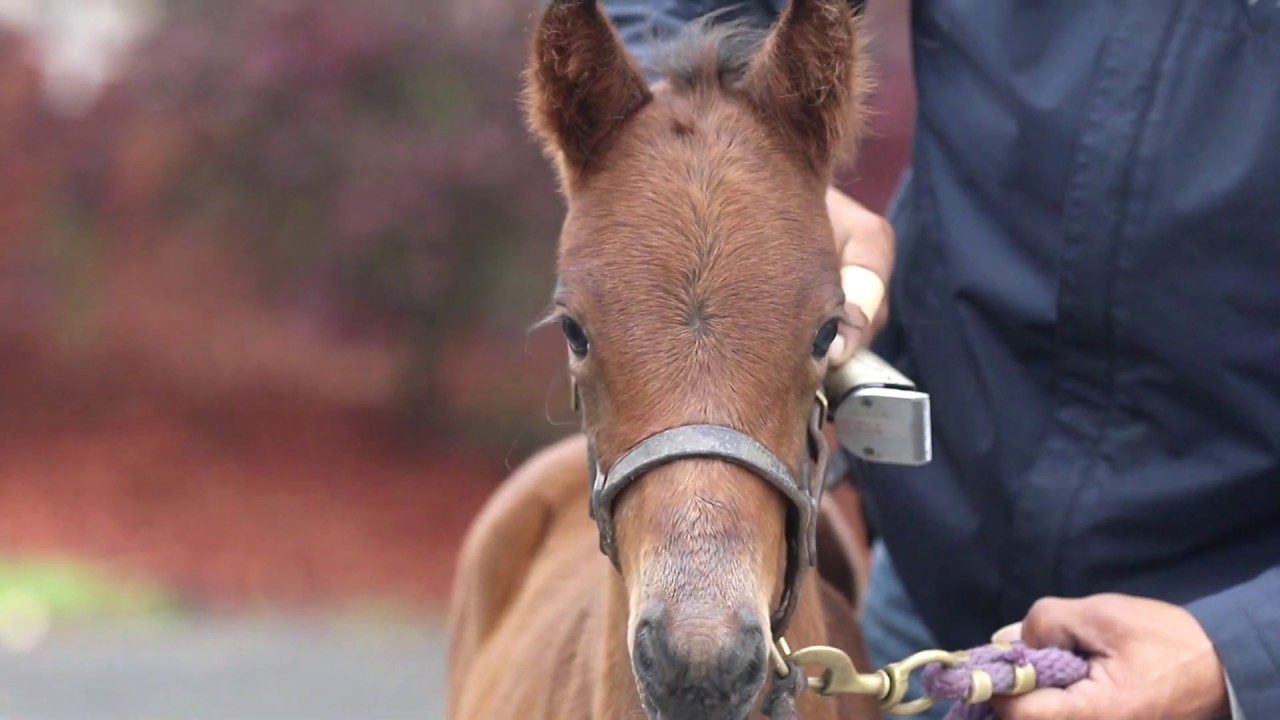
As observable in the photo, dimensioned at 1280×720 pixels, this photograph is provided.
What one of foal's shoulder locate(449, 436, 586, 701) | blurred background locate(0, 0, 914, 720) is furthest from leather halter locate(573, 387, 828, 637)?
blurred background locate(0, 0, 914, 720)

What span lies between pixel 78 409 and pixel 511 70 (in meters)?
3.94

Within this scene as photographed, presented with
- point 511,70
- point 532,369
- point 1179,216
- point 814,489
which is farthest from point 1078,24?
point 532,369

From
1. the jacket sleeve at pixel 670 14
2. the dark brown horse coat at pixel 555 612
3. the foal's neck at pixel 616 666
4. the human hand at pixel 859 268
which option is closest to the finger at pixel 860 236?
the human hand at pixel 859 268

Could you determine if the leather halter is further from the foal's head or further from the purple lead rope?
the purple lead rope

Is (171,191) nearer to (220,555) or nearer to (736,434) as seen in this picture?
(220,555)

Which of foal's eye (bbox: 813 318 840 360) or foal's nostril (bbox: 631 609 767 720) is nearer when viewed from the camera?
foal's nostril (bbox: 631 609 767 720)

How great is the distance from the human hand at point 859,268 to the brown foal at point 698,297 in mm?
162

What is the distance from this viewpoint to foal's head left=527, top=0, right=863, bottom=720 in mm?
1880

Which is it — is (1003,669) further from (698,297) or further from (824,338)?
(698,297)

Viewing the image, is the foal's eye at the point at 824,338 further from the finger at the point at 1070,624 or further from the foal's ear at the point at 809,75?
the finger at the point at 1070,624

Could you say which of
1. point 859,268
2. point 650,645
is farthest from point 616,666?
point 859,268

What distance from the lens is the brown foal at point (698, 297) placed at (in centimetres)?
188

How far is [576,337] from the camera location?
212cm

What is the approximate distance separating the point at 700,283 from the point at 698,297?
0.07ft
